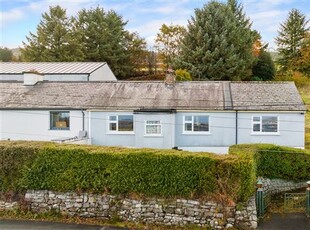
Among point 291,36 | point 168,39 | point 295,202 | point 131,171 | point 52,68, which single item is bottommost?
point 295,202

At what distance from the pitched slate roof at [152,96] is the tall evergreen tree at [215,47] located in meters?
13.7

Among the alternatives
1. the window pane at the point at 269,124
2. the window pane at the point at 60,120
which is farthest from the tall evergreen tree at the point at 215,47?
the window pane at the point at 60,120

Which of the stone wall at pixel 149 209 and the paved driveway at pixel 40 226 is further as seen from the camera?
the stone wall at pixel 149 209

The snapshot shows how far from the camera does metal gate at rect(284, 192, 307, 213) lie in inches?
620

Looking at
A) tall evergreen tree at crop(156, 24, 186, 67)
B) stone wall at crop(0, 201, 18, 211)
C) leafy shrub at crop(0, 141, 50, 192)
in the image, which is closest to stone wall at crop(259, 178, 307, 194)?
leafy shrub at crop(0, 141, 50, 192)

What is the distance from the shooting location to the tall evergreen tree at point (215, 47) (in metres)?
39.7

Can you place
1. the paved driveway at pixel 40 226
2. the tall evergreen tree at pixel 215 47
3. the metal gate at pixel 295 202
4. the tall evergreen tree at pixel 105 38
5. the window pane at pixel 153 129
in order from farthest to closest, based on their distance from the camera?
the tall evergreen tree at pixel 105 38, the tall evergreen tree at pixel 215 47, the window pane at pixel 153 129, the metal gate at pixel 295 202, the paved driveway at pixel 40 226

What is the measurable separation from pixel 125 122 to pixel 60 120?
14.9ft

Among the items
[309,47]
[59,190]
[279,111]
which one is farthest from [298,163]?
[309,47]

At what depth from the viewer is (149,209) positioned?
14344 millimetres

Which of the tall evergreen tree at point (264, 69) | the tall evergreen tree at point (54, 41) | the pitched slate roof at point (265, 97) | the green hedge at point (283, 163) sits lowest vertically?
the green hedge at point (283, 163)

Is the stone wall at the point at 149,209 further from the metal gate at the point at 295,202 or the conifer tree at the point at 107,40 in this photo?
the conifer tree at the point at 107,40

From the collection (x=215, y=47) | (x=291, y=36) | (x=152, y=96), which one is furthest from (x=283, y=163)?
(x=291, y=36)

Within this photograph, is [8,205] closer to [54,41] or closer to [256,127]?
[256,127]
